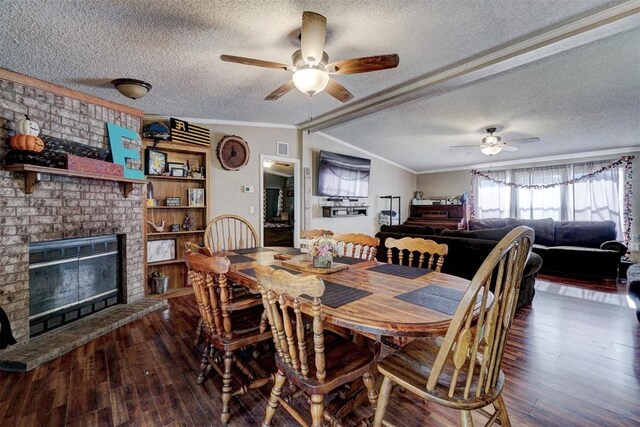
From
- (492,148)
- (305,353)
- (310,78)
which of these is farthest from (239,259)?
(492,148)

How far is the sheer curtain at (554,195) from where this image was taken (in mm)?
5762

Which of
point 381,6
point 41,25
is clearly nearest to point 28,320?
point 41,25

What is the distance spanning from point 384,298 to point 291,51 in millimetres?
2257

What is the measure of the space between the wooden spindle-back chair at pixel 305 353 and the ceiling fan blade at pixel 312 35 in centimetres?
161

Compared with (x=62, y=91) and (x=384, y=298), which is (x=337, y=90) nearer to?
(x=384, y=298)

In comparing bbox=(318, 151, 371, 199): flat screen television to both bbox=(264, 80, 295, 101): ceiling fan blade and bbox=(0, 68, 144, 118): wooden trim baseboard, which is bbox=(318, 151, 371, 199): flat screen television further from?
bbox=(0, 68, 144, 118): wooden trim baseboard

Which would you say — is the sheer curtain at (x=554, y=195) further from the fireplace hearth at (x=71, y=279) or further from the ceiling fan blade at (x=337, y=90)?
the fireplace hearth at (x=71, y=279)

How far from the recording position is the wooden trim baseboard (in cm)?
249

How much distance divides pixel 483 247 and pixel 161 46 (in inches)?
142

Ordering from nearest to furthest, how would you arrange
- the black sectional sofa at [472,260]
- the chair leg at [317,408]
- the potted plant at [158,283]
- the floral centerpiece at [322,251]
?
the chair leg at [317,408]
the floral centerpiece at [322,251]
the black sectional sofa at [472,260]
the potted plant at [158,283]

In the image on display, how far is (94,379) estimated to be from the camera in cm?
203

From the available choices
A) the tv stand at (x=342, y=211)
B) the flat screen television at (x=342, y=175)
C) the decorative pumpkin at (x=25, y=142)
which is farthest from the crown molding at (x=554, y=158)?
the decorative pumpkin at (x=25, y=142)

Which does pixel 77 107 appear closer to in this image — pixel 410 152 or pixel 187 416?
pixel 187 416

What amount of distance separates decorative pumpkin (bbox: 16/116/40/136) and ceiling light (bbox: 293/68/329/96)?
7.66 feet
